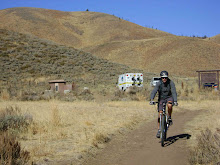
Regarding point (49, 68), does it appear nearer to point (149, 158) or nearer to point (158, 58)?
point (149, 158)

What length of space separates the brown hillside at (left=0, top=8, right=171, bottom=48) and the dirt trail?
302ft

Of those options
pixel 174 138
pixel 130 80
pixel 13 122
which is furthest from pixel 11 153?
pixel 130 80

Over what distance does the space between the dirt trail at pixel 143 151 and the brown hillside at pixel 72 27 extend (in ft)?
302

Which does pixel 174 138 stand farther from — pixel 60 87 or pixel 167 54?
pixel 167 54

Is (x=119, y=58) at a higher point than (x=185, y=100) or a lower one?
higher

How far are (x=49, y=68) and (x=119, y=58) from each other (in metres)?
47.1

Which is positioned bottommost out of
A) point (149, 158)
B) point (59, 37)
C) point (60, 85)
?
point (149, 158)

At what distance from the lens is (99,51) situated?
91688 mm

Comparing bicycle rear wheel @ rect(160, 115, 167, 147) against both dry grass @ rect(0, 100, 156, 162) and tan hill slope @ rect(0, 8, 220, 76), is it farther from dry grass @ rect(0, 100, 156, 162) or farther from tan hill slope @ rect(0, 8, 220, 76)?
tan hill slope @ rect(0, 8, 220, 76)

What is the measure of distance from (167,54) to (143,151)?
7306cm

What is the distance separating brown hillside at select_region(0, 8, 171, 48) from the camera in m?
102

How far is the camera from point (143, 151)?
24.0ft

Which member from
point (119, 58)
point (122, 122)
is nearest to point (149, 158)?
point (122, 122)

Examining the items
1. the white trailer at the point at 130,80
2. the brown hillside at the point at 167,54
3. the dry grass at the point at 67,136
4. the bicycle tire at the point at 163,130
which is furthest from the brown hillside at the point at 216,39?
the bicycle tire at the point at 163,130
